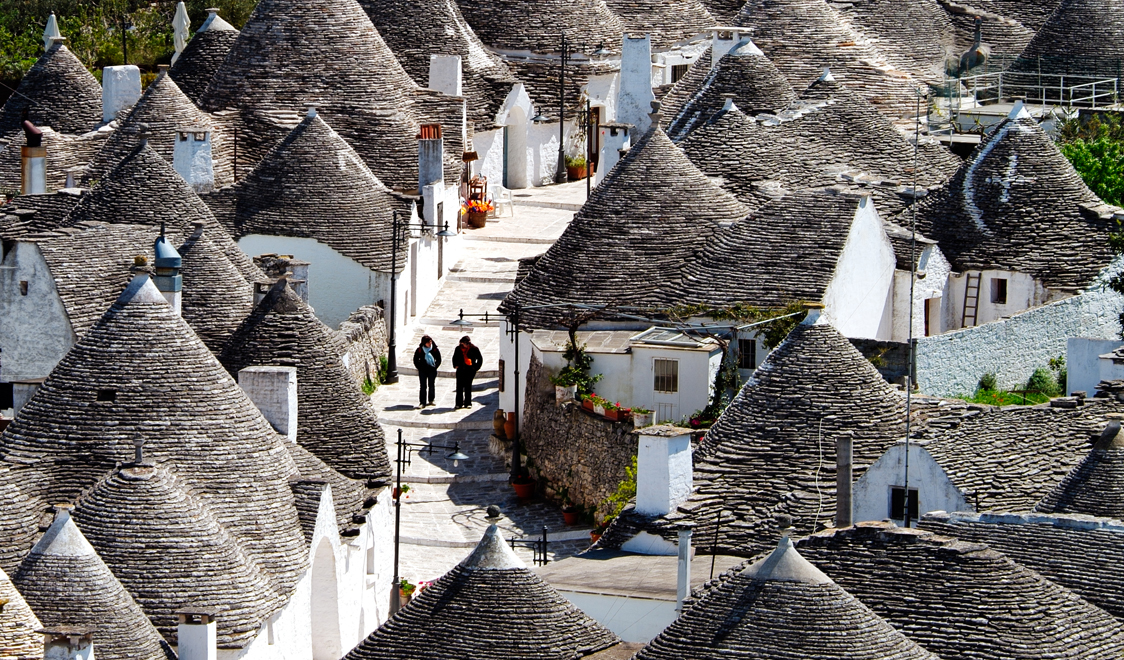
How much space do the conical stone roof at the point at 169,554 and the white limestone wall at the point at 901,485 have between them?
810 centimetres

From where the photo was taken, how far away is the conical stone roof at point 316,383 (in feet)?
170

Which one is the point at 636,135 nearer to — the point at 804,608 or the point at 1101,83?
the point at 1101,83

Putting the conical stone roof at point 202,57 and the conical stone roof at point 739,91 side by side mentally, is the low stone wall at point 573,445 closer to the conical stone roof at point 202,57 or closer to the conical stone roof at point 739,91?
the conical stone roof at point 739,91

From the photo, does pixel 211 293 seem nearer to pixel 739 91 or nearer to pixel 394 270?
pixel 394 270

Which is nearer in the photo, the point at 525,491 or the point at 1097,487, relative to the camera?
the point at 1097,487

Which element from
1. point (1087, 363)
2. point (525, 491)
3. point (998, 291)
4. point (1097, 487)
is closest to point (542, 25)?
point (998, 291)

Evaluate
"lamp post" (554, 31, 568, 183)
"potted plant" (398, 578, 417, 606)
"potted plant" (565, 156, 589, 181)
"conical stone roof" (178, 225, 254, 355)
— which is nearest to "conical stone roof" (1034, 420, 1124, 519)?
"potted plant" (398, 578, 417, 606)

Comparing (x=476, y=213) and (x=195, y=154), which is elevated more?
(x=195, y=154)

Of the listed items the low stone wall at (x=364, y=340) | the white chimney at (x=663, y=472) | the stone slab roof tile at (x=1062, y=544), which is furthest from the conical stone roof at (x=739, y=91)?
the stone slab roof tile at (x=1062, y=544)

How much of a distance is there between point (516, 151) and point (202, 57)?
7.92m

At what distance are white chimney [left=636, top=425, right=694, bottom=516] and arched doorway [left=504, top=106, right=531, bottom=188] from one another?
33980 millimetres

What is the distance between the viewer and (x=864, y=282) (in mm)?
59094

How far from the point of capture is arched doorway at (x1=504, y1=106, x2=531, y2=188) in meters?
80.6

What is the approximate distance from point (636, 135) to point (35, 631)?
33041mm
